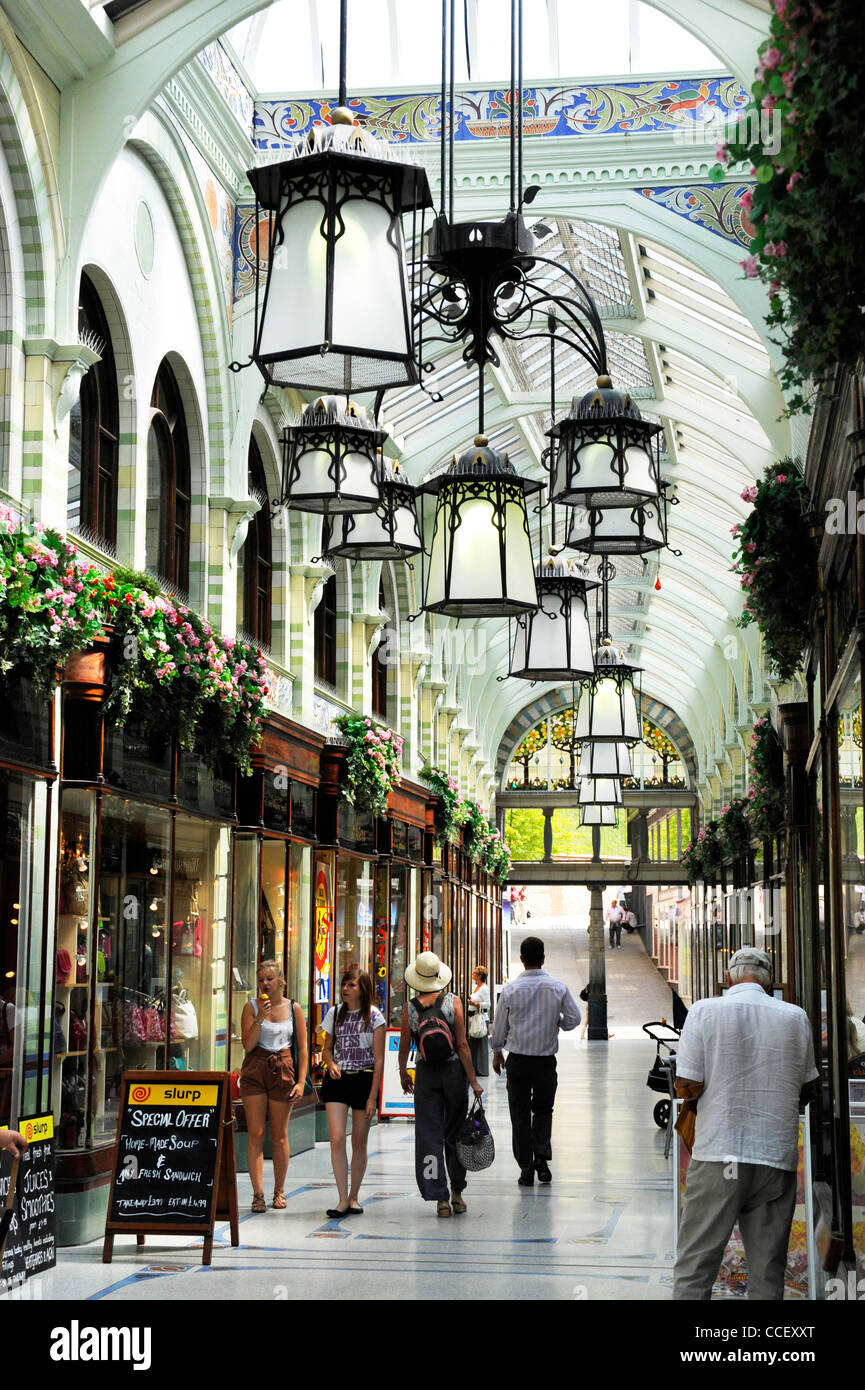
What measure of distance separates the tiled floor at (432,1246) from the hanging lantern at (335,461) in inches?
161

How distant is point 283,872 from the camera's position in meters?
14.2

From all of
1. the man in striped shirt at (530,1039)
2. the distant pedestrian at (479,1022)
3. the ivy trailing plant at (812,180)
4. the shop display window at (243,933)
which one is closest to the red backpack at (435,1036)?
the man in striped shirt at (530,1039)

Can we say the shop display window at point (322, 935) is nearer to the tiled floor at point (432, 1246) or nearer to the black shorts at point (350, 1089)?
the tiled floor at point (432, 1246)

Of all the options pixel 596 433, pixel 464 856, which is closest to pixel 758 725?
pixel 596 433

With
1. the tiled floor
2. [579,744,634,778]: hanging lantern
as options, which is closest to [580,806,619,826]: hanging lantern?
[579,744,634,778]: hanging lantern

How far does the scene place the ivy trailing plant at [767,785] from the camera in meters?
16.2

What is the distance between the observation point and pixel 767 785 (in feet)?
54.0

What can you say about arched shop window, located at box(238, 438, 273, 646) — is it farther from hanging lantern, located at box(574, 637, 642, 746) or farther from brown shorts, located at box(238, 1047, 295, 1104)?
brown shorts, located at box(238, 1047, 295, 1104)

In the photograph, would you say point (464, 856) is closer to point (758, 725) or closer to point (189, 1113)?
point (758, 725)

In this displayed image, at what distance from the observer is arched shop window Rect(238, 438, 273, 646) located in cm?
1492

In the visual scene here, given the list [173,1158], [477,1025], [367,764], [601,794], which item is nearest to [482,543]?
[173,1158]

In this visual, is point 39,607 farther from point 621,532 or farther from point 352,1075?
point 352,1075

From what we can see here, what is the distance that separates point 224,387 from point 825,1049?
720 centimetres

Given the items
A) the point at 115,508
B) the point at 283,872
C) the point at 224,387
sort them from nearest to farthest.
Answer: the point at 115,508, the point at 224,387, the point at 283,872
